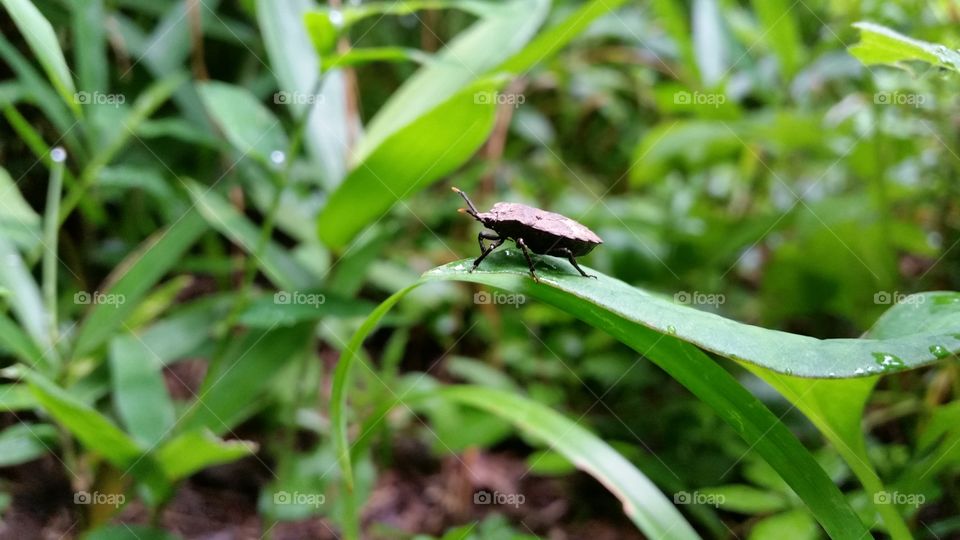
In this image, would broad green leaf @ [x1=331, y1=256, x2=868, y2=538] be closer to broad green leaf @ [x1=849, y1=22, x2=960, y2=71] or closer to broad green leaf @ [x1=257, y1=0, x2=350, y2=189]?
broad green leaf @ [x1=849, y1=22, x2=960, y2=71]

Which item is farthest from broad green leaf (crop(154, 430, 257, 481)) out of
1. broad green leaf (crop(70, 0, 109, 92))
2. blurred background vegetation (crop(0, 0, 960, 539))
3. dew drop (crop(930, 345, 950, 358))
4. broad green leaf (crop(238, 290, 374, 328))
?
broad green leaf (crop(70, 0, 109, 92))

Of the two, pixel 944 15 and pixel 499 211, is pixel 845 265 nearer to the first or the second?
Answer: pixel 944 15

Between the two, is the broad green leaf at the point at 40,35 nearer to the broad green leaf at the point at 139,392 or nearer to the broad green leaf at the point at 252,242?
the broad green leaf at the point at 252,242

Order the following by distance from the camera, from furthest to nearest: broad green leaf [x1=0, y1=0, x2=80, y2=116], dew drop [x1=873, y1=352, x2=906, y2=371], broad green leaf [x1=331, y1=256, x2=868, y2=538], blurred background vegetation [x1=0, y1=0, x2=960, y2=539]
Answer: blurred background vegetation [x1=0, y1=0, x2=960, y2=539]
broad green leaf [x1=0, y1=0, x2=80, y2=116]
broad green leaf [x1=331, y1=256, x2=868, y2=538]
dew drop [x1=873, y1=352, x2=906, y2=371]

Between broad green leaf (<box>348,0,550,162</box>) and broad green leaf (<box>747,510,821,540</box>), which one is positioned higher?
broad green leaf (<box>348,0,550,162</box>)

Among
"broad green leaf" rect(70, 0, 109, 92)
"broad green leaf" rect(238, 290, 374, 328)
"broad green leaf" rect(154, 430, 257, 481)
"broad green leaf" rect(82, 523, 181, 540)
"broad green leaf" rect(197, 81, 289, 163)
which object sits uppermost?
"broad green leaf" rect(70, 0, 109, 92)

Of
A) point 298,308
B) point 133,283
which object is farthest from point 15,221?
point 298,308
